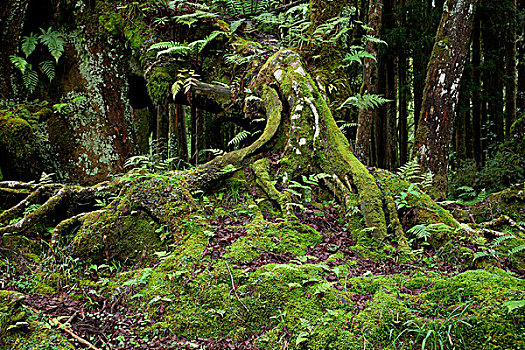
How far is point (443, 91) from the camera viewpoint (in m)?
7.45

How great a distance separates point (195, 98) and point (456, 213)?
4.88 metres

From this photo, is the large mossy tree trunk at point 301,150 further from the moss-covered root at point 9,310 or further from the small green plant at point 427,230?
the moss-covered root at point 9,310

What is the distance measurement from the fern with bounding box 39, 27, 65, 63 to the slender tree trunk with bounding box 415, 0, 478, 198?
7.14 meters

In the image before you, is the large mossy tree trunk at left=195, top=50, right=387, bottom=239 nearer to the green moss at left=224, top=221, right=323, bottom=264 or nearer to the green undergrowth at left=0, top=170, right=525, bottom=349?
the green undergrowth at left=0, top=170, right=525, bottom=349

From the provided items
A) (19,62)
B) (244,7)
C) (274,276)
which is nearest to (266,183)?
(274,276)

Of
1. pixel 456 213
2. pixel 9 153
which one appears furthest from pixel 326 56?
pixel 9 153

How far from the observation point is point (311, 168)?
484 centimetres

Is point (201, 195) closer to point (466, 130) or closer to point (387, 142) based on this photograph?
point (387, 142)

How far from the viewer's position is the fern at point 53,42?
6330 mm

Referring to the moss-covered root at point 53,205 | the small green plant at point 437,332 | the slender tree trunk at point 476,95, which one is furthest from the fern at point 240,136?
the slender tree trunk at point 476,95

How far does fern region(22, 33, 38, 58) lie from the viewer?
6239 mm

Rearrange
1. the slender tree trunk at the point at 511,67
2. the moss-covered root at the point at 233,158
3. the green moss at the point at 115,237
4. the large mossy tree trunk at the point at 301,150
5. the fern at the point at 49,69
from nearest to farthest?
the green moss at the point at 115,237
the large mossy tree trunk at the point at 301,150
the moss-covered root at the point at 233,158
the fern at the point at 49,69
the slender tree trunk at the point at 511,67

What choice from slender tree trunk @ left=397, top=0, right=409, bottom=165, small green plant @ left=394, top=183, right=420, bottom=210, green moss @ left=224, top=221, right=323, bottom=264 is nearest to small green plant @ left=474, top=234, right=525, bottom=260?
small green plant @ left=394, top=183, right=420, bottom=210

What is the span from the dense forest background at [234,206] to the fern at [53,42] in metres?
0.04
